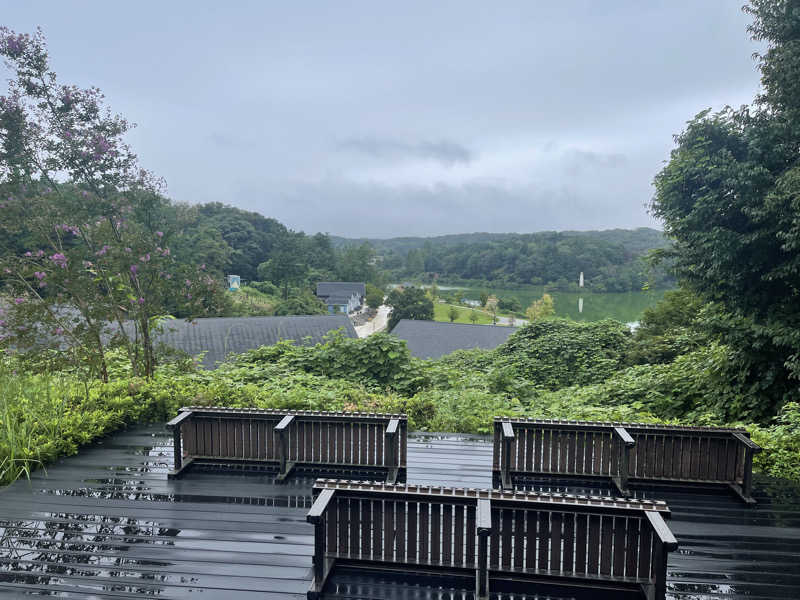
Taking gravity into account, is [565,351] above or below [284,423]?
below

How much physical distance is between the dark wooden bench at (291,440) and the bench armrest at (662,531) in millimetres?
2281

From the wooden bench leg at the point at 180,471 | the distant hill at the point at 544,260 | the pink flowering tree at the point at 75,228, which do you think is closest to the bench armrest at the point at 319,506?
the wooden bench leg at the point at 180,471

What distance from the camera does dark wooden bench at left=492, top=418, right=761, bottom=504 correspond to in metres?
4.43

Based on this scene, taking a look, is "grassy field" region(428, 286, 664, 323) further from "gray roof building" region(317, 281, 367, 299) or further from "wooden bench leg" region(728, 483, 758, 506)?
"wooden bench leg" region(728, 483, 758, 506)

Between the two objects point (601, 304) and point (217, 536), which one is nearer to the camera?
point (217, 536)

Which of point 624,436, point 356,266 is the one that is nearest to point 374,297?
point 356,266

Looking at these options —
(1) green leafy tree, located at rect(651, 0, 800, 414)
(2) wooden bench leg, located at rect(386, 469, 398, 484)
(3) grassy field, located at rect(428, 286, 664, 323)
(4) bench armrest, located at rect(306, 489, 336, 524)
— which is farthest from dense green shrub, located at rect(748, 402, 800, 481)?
(3) grassy field, located at rect(428, 286, 664, 323)

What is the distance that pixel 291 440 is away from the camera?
15.6 feet

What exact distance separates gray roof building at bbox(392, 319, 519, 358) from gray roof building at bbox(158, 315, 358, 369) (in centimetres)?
567

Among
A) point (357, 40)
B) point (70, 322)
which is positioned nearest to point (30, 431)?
point (70, 322)

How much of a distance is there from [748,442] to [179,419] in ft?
16.6

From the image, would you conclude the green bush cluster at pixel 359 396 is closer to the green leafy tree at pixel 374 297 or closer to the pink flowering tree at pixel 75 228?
the pink flowering tree at pixel 75 228

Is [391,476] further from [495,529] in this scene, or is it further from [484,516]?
[484,516]

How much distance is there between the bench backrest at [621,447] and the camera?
4.44m
